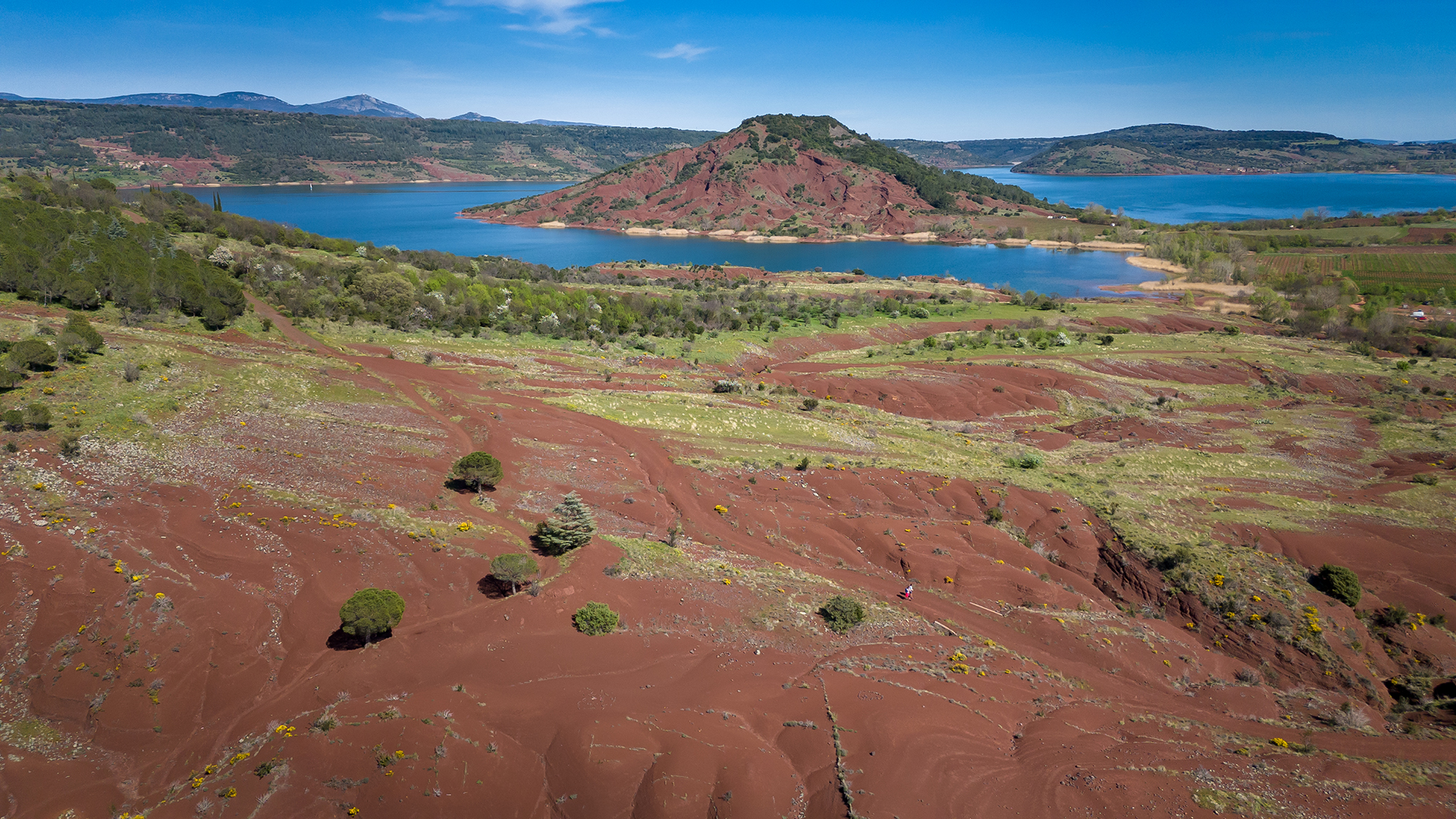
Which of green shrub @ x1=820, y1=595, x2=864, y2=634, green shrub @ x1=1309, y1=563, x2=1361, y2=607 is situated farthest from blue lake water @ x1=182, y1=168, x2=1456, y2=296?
green shrub @ x1=820, y1=595, x2=864, y2=634

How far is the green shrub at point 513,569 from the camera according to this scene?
16672mm

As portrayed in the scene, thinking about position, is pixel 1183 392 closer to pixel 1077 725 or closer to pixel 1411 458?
pixel 1411 458

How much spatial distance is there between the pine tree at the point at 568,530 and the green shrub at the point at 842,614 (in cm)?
722

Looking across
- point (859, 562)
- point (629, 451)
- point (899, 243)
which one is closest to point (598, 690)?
point (859, 562)

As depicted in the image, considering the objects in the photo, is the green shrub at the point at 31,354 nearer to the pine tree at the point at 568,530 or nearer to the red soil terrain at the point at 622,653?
the red soil terrain at the point at 622,653

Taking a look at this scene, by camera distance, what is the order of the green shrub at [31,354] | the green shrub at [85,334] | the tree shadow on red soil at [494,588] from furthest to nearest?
the green shrub at [85,334]
the green shrub at [31,354]
the tree shadow on red soil at [494,588]

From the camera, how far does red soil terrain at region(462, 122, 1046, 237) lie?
179250 mm

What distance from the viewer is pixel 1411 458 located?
32.4 m

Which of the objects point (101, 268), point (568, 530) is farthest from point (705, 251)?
point (568, 530)

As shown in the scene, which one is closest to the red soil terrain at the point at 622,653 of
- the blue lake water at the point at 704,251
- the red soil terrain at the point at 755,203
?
the blue lake water at the point at 704,251

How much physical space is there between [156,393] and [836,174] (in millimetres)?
191786

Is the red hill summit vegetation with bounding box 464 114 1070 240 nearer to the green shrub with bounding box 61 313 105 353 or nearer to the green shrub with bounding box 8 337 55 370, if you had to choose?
the green shrub with bounding box 61 313 105 353

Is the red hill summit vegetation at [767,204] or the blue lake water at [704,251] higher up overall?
the red hill summit vegetation at [767,204]

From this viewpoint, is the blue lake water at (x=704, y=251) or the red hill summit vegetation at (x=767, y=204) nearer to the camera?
the blue lake water at (x=704, y=251)
